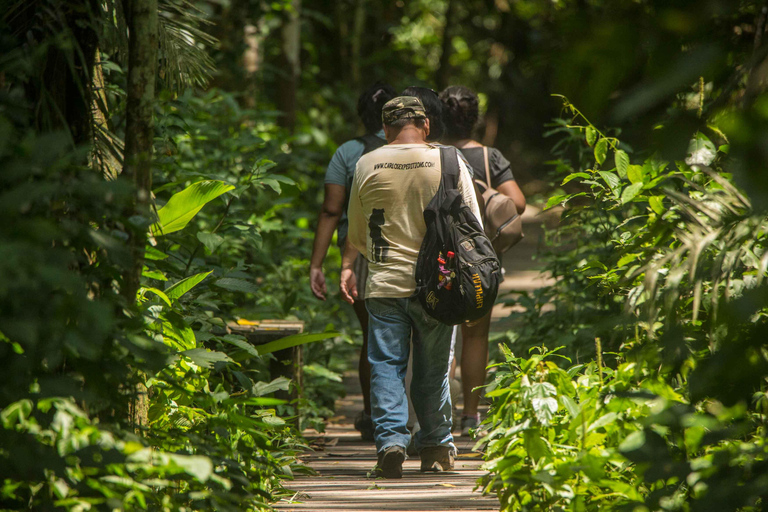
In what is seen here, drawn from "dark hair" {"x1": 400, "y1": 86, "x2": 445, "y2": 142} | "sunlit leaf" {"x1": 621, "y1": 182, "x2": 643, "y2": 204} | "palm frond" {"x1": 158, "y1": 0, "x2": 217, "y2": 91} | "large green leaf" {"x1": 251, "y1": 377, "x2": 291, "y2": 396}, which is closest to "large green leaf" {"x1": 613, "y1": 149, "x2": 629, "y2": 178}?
"sunlit leaf" {"x1": 621, "y1": 182, "x2": 643, "y2": 204}

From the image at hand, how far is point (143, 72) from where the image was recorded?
2660 mm

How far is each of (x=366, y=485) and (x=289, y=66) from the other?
746 cm

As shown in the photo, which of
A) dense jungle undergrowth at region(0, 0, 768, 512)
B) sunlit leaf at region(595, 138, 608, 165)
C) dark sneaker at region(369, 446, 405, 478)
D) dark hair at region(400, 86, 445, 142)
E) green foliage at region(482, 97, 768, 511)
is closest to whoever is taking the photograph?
dense jungle undergrowth at region(0, 0, 768, 512)

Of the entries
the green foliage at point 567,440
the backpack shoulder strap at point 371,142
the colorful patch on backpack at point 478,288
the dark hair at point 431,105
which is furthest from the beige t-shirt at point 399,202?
the green foliage at point 567,440

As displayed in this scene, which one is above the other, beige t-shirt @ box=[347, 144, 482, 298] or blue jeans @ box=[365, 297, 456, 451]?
beige t-shirt @ box=[347, 144, 482, 298]

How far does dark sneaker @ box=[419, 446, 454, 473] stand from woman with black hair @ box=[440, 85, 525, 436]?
2.50 feet

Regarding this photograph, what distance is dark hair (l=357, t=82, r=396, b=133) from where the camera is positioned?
488 cm

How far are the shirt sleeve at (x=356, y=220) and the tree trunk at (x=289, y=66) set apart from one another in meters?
6.29

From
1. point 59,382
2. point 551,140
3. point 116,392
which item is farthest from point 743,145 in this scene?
point 551,140

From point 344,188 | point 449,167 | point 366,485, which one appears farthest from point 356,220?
point 366,485

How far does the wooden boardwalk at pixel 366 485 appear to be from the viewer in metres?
3.26

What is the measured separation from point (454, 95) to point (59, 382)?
3462mm

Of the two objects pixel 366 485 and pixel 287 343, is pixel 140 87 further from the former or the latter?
pixel 366 485

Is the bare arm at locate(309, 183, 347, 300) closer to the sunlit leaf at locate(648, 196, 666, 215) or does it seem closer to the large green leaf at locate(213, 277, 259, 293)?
the large green leaf at locate(213, 277, 259, 293)
